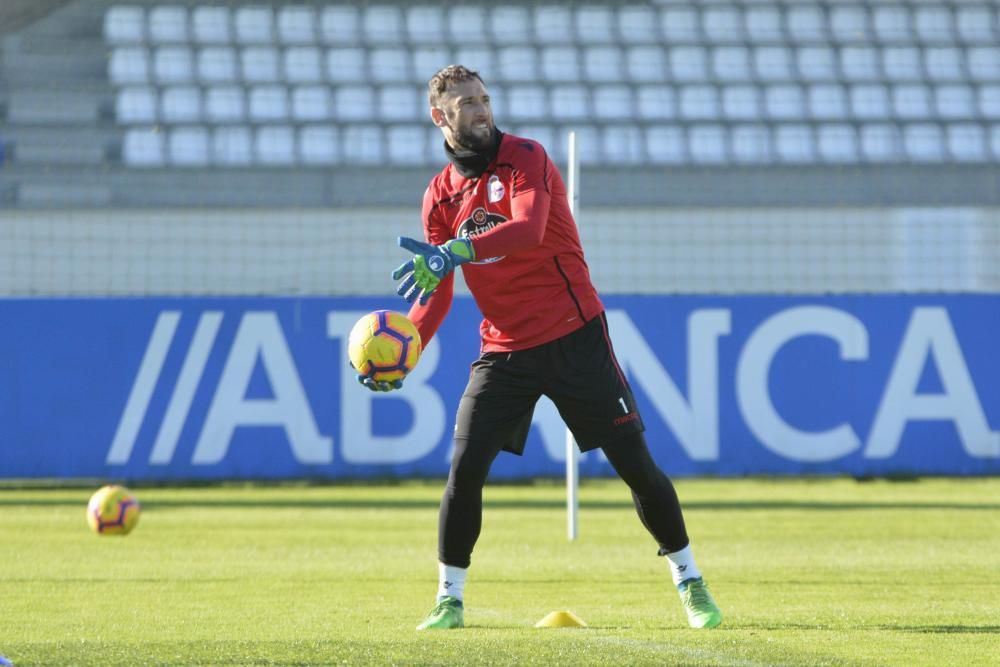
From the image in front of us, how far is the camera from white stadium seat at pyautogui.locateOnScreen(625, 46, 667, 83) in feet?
58.5

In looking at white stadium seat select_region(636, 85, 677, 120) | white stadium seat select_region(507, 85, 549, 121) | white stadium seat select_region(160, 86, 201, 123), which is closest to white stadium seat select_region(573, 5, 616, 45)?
white stadium seat select_region(636, 85, 677, 120)

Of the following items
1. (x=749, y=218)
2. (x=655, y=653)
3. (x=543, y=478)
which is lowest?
(x=543, y=478)

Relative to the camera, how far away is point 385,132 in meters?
17.2

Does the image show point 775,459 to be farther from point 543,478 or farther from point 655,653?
point 655,653

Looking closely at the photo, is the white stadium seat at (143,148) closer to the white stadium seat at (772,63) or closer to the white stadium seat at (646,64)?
the white stadium seat at (646,64)

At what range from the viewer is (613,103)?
17672mm

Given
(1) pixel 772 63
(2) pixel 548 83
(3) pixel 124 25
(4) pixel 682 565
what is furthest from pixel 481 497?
(3) pixel 124 25

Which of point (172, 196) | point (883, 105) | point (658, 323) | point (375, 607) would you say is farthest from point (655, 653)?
point (883, 105)

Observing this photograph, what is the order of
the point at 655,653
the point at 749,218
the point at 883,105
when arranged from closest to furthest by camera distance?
the point at 655,653, the point at 749,218, the point at 883,105

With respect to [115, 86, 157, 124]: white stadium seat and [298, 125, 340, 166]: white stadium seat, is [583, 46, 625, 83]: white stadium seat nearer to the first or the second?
[298, 125, 340, 166]: white stadium seat

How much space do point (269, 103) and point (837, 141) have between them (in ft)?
20.6

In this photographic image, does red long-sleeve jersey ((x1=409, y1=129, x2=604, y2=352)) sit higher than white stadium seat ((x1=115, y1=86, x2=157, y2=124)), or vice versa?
white stadium seat ((x1=115, y1=86, x2=157, y2=124))

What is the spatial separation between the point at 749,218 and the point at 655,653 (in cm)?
1151

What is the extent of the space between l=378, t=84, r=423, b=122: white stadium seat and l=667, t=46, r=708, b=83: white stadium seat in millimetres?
2889
